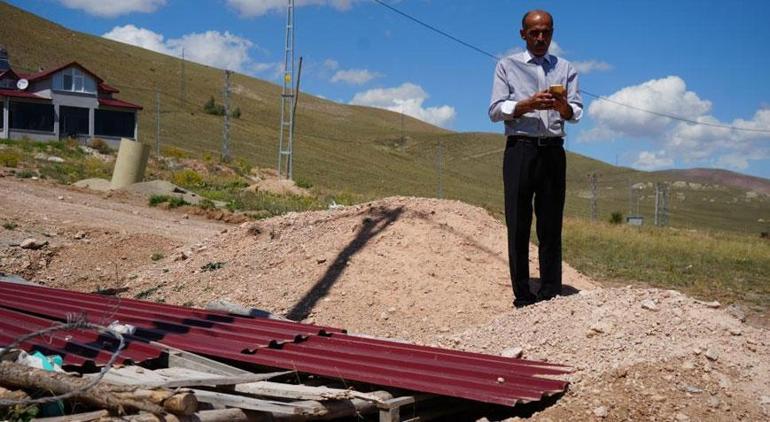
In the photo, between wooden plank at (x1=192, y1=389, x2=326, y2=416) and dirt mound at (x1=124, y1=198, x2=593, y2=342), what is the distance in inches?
113

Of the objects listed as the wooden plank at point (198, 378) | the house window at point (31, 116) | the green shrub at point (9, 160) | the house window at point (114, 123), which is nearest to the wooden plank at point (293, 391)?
the wooden plank at point (198, 378)

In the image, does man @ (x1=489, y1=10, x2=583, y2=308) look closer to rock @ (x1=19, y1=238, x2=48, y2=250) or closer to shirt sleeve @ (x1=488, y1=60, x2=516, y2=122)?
shirt sleeve @ (x1=488, y1=60, x2=516, y2=122)

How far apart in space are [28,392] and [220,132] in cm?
5934

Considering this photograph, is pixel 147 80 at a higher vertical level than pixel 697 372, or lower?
higher

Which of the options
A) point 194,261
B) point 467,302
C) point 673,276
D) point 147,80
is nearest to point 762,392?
point 467,302

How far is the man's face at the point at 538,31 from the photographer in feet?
20.2

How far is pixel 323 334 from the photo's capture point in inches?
216

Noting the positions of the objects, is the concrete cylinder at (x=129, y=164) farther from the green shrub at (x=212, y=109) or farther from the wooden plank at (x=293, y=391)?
the green shrub at (x=212, y=109)

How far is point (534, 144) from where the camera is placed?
6129mm

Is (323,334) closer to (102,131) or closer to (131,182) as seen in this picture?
(131,182)

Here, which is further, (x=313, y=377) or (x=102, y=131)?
(x=102, y=131)

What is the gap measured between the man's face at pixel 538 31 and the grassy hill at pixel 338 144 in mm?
37889

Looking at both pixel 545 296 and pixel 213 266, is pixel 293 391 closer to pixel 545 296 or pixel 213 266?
pixel 545 296

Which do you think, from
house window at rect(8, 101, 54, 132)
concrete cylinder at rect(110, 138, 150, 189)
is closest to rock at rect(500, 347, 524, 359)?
concrete cylinder at rect(110, 138, 150, 189)
